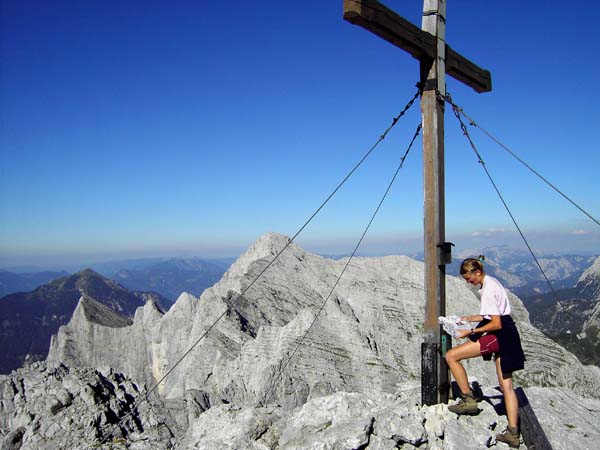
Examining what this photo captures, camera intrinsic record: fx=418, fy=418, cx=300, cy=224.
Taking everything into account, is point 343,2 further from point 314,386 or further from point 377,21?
point 314,386

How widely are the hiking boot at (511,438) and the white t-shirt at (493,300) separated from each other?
200cm

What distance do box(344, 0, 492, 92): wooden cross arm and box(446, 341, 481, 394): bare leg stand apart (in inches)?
220

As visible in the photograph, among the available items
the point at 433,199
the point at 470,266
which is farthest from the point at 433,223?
the point at 470,266

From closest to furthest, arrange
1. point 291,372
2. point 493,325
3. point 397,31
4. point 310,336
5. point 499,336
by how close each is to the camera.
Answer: point 493,325 → point 499,336 → point 397,31 → point 291,372 → point 310,336

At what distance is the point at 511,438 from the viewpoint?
719 cm

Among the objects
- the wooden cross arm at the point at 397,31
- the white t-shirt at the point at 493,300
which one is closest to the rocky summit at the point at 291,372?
the white t-shirt at the point at 493,300

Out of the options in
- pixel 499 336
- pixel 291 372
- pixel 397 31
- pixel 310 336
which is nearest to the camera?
pixel 499 336

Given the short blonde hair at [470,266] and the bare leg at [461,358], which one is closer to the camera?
the short blonde hair at [470,266]

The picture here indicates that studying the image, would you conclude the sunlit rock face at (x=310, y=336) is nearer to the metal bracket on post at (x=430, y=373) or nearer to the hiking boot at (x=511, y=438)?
the metal bracket on post at (x=430, y=373)

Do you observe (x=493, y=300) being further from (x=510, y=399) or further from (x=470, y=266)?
(x=510, y=399)

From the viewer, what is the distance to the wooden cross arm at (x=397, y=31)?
712 centimetres

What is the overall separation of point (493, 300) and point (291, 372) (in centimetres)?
2709

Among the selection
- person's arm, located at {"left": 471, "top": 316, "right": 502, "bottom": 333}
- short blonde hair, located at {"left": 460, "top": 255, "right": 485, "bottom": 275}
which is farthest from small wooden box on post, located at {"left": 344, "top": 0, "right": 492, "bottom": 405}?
person's arm, located at {"left": 471, "top": 316, "right": 502, "bottom": 333}

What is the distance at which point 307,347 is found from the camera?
110ft
